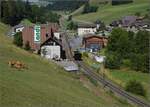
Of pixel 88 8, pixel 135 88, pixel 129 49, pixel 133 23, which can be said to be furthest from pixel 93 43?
pixel 88 8

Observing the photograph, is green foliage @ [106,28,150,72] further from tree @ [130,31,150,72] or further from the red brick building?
the red brick building

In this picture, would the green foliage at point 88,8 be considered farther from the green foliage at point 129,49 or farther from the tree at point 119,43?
the tree at point 119,43

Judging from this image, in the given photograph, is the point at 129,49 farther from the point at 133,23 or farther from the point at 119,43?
the point at 133,23

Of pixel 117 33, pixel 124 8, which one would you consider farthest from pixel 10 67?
pixel 124 8

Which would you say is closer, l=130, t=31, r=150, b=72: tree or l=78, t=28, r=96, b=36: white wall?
l=130, t=31, r=150, b=72: tree

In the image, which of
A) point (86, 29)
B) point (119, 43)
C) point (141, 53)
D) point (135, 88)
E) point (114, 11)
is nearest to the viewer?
point (135, 88)

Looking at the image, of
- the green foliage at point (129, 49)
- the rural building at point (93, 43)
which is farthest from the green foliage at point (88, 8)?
the green foliage at point (129, 49)

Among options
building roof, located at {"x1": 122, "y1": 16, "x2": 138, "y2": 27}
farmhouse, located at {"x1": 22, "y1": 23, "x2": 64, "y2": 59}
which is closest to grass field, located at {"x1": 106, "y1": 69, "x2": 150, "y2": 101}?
farmhouse, located at {"x1": 22, "y1": 23, "x2": 64, "y2": 59}

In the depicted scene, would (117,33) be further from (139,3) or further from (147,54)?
(139,3)
